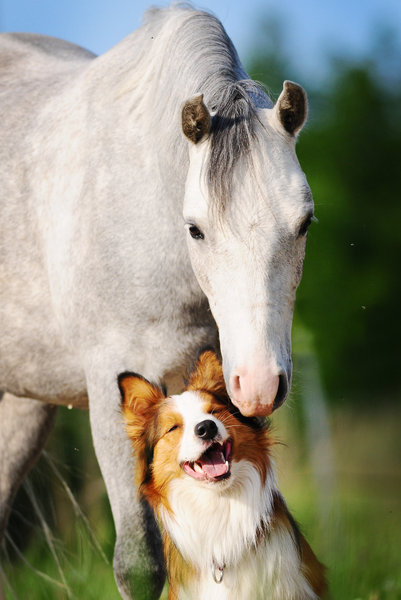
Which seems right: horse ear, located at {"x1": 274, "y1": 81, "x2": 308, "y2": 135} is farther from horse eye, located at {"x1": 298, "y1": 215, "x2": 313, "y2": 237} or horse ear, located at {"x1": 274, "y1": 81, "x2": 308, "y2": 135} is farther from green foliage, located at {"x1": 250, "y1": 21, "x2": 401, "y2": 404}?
green foliage, located at {"x1": 250, "y1": 21, "x2": 401, "y2": 404}

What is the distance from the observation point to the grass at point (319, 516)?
159 inches

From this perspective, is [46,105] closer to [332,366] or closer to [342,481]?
[342,481]

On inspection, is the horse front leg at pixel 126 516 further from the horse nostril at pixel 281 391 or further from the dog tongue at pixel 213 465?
the horse nostril at pixel 281 391

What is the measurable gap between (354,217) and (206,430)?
6.57 m

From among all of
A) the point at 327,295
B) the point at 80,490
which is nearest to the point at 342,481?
the point at 80,490

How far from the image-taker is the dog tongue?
263 centimetres

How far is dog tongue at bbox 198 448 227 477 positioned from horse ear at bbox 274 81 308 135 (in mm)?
1134

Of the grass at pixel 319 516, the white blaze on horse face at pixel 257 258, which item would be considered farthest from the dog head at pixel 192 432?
the grass at pixel 319 516

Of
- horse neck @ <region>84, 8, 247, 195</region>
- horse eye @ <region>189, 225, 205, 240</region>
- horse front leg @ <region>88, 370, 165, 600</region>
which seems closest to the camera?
horse eye @ <region>189, 225, 205, 240</region>

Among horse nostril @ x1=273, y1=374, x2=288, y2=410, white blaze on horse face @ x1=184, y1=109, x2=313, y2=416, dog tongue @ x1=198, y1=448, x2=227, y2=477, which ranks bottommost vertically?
dog tongue @ x1=198, y1=448, x2=227, y2=477

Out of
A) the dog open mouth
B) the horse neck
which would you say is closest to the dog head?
the dog open mouth

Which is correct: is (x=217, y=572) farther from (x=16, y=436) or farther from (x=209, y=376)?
(x=16, y=436)

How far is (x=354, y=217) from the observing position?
8.69 metres

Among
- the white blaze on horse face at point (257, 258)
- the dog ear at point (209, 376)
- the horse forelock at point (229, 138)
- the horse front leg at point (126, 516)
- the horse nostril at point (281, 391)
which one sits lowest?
the horse front leg at point (126, 516)
